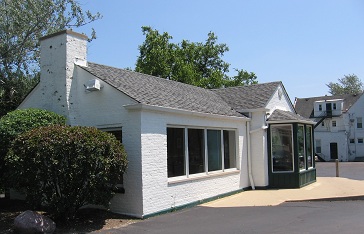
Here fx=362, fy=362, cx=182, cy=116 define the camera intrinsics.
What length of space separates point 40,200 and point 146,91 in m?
4.62

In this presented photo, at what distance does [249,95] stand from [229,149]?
3753 mm

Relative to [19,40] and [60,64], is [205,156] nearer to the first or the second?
[60,64]

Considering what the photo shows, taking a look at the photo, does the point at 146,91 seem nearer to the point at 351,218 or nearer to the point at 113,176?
the point at 113,176

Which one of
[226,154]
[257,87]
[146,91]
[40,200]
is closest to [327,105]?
[257,87]

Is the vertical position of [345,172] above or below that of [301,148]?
below

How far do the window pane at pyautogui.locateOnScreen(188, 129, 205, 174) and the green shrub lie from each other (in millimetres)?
4202

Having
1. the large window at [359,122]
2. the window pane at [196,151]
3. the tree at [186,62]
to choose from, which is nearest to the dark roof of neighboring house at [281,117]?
the window pane at [196,151]

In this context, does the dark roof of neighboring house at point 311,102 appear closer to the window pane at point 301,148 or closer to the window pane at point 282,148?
the window pane at point 301,148

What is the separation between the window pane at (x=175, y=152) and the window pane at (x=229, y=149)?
9.72 feet

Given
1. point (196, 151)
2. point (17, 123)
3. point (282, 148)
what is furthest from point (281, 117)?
point (17, 123)

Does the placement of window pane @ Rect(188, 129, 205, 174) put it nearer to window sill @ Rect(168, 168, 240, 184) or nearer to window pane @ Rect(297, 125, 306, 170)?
window sill @ Rect(168, 168, 240, 184)

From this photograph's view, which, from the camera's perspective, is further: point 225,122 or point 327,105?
point 327,105

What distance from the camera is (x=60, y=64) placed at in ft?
36.6

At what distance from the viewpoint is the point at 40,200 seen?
27.5 ft
